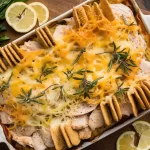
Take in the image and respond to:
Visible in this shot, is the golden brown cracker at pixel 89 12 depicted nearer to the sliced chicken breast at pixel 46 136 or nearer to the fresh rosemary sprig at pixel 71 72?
the fresh rosemary sprig at pixel 71 72

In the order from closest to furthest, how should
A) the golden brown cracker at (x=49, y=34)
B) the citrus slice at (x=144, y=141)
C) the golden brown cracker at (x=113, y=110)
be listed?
the golden brown cracker at (x=113, y=110) → the golden brown cracker at (x=49, y=34) → the citrus slice at (x=144, y=141)

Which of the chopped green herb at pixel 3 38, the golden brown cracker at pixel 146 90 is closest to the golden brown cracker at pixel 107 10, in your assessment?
the golden brown cracker at pixel 146 90

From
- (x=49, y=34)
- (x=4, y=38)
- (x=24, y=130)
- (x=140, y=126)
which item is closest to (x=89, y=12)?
(x=49, y=34)

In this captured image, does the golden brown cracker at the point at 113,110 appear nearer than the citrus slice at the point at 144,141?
Yes

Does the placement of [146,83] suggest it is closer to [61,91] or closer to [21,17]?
[61,91]

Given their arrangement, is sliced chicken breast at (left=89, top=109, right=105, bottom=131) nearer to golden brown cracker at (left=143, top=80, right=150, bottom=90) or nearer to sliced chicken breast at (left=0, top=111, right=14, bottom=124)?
golden brown cracker at (left=143, top=80, right=150, bottom=90)

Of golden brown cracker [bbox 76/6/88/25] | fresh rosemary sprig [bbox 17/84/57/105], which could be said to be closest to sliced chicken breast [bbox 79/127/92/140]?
fresh rosemary sprig [bbox 17/84/57/105]

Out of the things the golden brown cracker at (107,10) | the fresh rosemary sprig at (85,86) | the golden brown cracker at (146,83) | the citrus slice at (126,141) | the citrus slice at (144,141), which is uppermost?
the golden brown cracker at (107,10)

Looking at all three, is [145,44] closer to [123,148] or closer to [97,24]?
[97,24]
